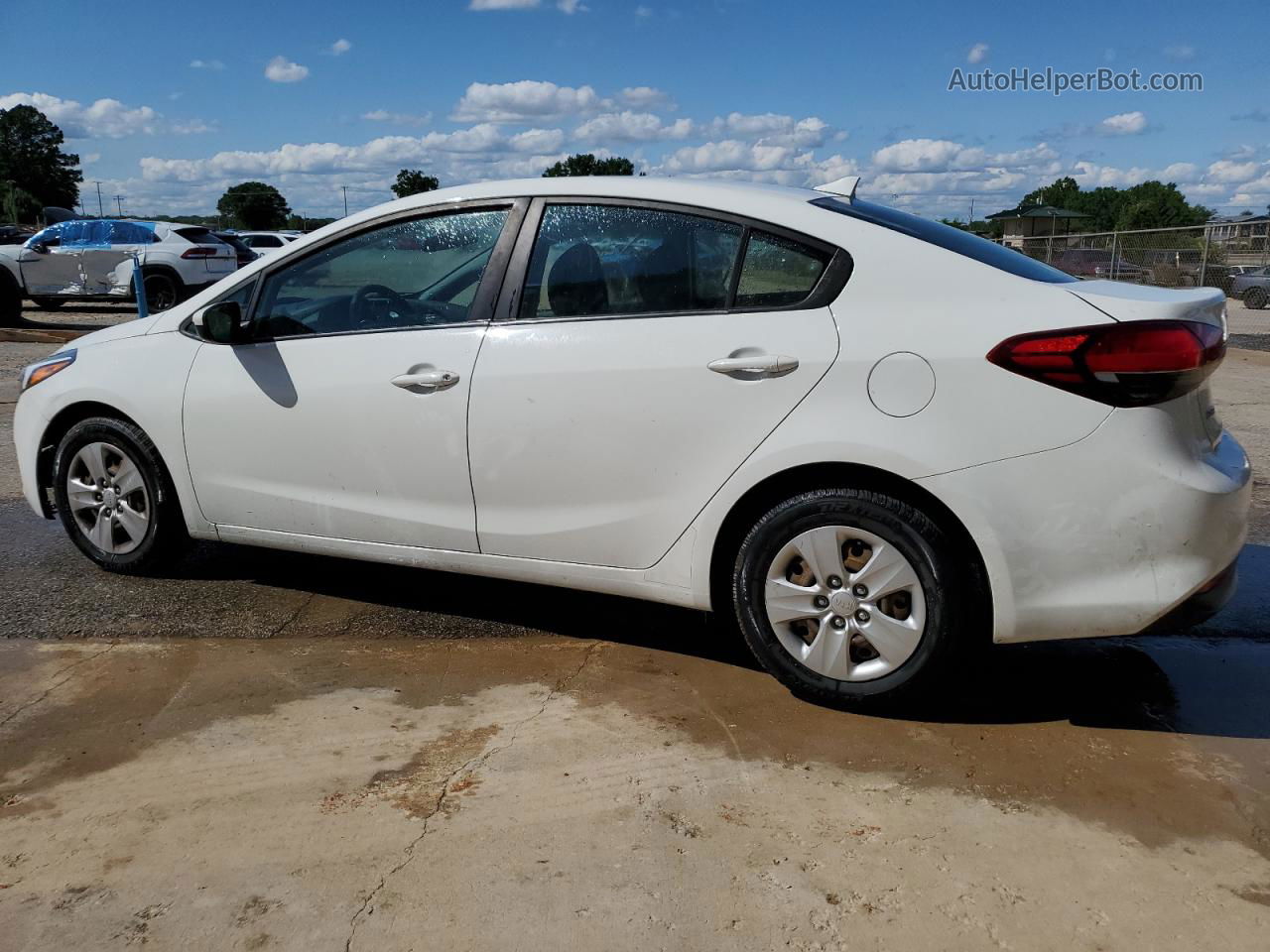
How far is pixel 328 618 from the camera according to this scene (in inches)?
173

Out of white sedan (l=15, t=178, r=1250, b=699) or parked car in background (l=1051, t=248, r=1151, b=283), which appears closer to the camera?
white sedan (l=15, t=178, r=1250, b=699)

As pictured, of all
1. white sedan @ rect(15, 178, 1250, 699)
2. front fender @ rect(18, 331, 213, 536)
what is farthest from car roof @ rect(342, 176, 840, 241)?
front fender @ rect(18, 331, 213, 536)

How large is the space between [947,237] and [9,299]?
17893mm

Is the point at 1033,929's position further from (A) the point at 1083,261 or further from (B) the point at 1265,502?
(A) the point at 1083,261

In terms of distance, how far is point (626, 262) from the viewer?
369 cm

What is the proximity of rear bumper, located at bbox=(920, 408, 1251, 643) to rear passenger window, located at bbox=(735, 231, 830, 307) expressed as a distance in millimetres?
744

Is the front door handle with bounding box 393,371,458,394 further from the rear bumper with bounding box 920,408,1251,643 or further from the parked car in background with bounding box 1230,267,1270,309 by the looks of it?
the parked car in background with bounding box 1230,267,1270,309

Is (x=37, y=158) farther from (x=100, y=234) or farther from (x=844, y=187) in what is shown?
(x=844, y=187)

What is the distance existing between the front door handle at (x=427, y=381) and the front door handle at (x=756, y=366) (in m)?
0.98

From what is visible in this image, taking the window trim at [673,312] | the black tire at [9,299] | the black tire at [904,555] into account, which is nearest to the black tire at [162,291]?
the black tire at [9,299]

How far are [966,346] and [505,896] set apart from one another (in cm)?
194

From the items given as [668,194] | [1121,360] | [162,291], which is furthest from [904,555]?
[162,291]

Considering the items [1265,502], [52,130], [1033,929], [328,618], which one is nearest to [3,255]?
[328,618]

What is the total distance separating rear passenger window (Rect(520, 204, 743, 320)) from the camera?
11.7ft
